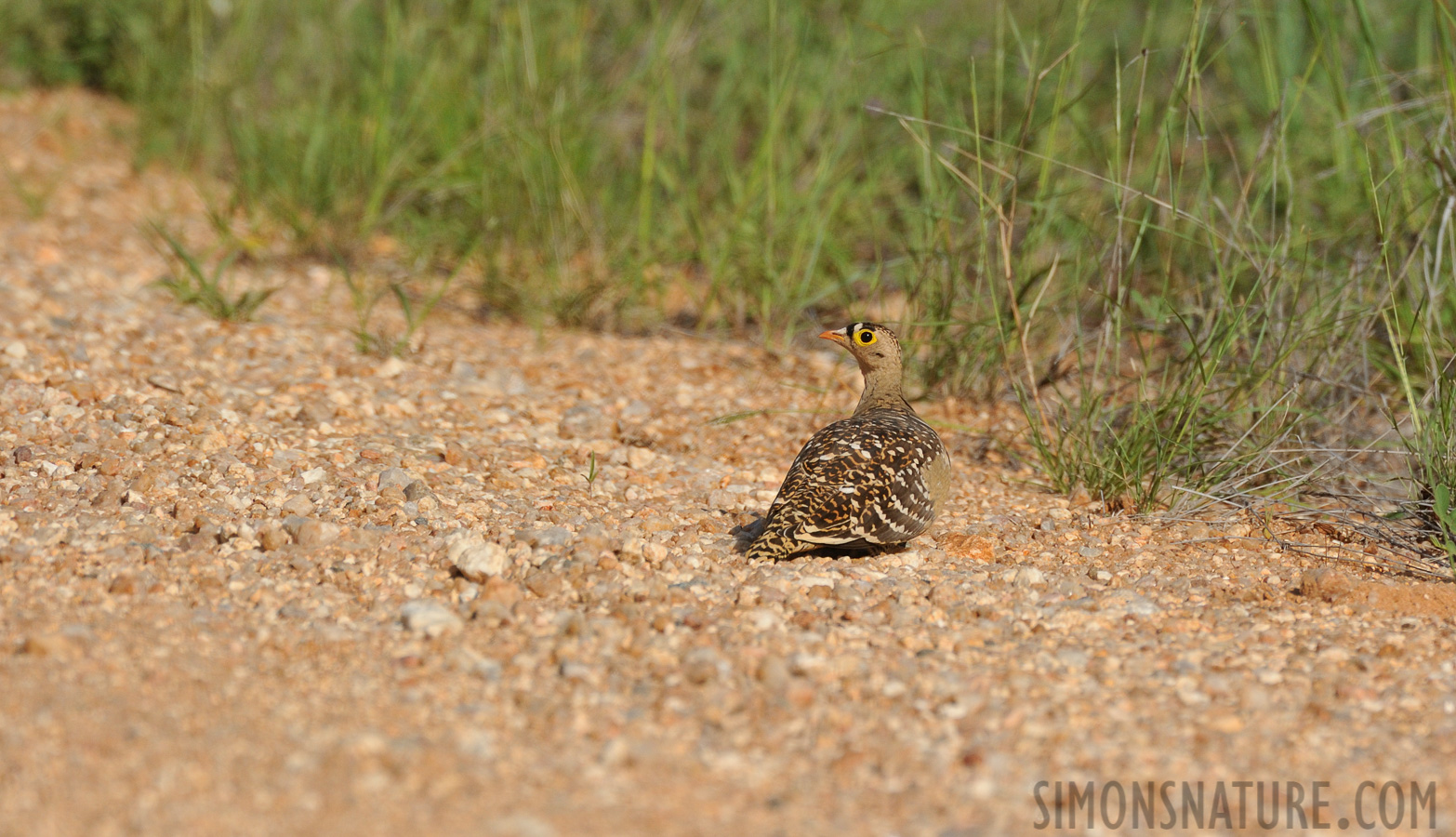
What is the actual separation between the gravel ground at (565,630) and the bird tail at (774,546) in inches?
3.0

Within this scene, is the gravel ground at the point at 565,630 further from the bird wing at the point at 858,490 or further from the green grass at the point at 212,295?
the green grass at the point at 212,295

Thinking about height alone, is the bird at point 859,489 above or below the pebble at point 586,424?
above

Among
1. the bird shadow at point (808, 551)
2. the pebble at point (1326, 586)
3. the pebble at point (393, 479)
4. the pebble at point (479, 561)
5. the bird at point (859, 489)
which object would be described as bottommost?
the bird shadow at point (808, 551)

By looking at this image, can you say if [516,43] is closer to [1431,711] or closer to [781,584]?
[781,584]

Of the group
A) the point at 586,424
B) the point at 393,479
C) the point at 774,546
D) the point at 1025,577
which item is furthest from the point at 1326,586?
the point at 393,479

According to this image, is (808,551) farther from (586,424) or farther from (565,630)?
(586,424)

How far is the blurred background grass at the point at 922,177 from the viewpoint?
4301mm

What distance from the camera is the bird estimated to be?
3469mm

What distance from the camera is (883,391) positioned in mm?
4516

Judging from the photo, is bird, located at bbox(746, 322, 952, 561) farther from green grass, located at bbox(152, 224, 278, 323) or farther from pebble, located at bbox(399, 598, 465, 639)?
green grass, located at bbox(152, 224, 278, 323)

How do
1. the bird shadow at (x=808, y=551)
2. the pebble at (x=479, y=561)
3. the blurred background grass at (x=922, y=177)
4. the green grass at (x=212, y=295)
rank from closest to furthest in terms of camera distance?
the pebble at (x=479, y=561), the bird shadow at (x=808, y=551), the blurred background grass at (x=922, y=177), the green grass at (x=212, y=295)

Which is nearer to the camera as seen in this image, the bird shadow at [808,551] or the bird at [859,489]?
the bird at [859,489]

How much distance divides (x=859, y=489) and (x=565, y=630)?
0.98m

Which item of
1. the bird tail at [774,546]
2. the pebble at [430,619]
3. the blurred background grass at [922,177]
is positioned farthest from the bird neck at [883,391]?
the pebble at [430,619]
